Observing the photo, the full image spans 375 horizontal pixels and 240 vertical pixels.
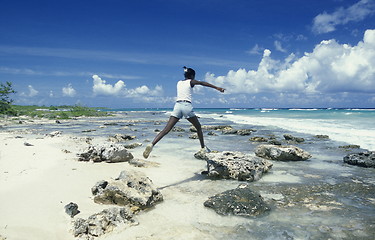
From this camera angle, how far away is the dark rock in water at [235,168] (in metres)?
6.68

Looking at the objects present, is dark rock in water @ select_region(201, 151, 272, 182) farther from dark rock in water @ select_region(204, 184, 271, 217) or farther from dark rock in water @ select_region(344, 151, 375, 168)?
dark rock in water @ select_region(344, 151, 375, 168)

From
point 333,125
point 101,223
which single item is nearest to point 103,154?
point 101,223

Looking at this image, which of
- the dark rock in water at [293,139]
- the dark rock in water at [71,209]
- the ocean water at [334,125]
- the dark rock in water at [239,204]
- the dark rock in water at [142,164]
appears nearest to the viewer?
the dark rock in water at [71,209]

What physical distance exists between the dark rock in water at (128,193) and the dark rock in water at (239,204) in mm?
992

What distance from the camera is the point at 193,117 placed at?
6.67m

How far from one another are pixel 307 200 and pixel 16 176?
19.9 feet

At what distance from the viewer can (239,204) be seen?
4641 mm

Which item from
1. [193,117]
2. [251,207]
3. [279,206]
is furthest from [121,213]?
[193,117]

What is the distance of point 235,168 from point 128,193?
2.89m

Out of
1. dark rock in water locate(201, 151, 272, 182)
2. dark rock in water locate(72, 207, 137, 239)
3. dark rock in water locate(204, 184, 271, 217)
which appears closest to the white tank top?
dark rock in water locate(201, 151, 272, 182)

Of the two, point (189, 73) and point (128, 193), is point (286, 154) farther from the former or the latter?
point (128, 193)

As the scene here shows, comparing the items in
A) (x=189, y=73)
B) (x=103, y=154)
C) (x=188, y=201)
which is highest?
(x=189, y=73)

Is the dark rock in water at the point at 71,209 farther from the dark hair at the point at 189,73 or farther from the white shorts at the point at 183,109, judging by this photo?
the dark hair at the point at 189,73

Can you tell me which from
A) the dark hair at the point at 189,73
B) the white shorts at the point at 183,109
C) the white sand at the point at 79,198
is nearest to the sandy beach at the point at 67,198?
the white sand at the point at 79,198
